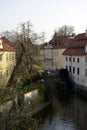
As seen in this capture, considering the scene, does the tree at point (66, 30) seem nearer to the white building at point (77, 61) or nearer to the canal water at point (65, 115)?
the white building at point (77, 61)

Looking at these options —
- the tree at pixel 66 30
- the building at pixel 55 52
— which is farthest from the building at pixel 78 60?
the tree at pixel 66 30

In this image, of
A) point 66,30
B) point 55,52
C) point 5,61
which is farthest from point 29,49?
point 66,30

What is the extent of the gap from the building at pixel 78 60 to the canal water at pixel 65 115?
528cm

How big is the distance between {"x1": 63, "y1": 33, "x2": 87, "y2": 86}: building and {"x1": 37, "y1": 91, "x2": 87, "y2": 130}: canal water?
17.3ft

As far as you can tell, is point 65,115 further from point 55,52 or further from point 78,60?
point 55,52

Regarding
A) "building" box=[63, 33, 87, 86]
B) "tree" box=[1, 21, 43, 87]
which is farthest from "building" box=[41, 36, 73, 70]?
"tree" box=[1, 21, 43, 87]

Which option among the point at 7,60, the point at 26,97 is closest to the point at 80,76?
the point at 7,60

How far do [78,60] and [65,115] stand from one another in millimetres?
15131

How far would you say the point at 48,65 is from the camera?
177 ft

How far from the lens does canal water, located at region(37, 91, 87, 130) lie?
20.7 meters

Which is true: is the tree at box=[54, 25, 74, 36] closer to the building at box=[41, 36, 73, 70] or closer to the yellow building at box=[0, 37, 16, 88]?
the building at box=[41, 36, 73, 70]

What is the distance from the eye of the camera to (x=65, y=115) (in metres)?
23.8

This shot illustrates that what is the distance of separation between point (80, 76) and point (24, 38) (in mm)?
10084

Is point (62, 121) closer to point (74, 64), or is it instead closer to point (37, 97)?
point (37, 97)
